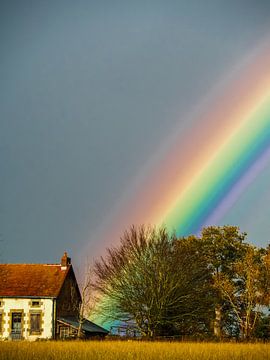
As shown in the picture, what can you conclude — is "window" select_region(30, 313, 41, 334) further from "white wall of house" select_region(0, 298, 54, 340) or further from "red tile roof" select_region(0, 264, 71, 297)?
"red tile roof" select_region(0, 264, 71, 297)

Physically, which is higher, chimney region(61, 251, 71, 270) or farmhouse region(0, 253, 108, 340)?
chimney region(61, 251, 71, 270)

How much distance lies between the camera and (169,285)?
4578 cm

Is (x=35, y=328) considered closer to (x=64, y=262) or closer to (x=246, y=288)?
(x=64, y=262)

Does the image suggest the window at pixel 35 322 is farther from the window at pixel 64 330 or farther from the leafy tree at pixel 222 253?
the leafy tree at pixel 222 253

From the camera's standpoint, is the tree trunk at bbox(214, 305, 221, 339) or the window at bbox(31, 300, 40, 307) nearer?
the tree trunk at bbox(214, 305, 221, 339)

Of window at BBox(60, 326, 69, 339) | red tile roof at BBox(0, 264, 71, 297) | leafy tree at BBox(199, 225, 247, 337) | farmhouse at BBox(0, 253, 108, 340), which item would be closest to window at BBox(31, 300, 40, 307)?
farmhouse at BBox(0, 253, 108, 340)

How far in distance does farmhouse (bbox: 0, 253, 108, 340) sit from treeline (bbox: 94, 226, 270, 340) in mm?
4791

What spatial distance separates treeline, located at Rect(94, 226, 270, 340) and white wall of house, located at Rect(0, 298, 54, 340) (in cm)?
548

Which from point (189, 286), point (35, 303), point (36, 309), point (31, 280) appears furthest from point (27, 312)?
point (189, 286)

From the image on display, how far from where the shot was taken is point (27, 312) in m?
50.3

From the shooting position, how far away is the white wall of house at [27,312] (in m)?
49.7

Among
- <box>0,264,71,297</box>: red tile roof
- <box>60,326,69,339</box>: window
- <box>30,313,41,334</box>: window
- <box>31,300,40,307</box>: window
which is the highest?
<box>0,264,71,297</box>: red tile roof

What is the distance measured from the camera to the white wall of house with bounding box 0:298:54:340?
163 ft

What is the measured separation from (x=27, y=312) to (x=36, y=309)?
85cm
